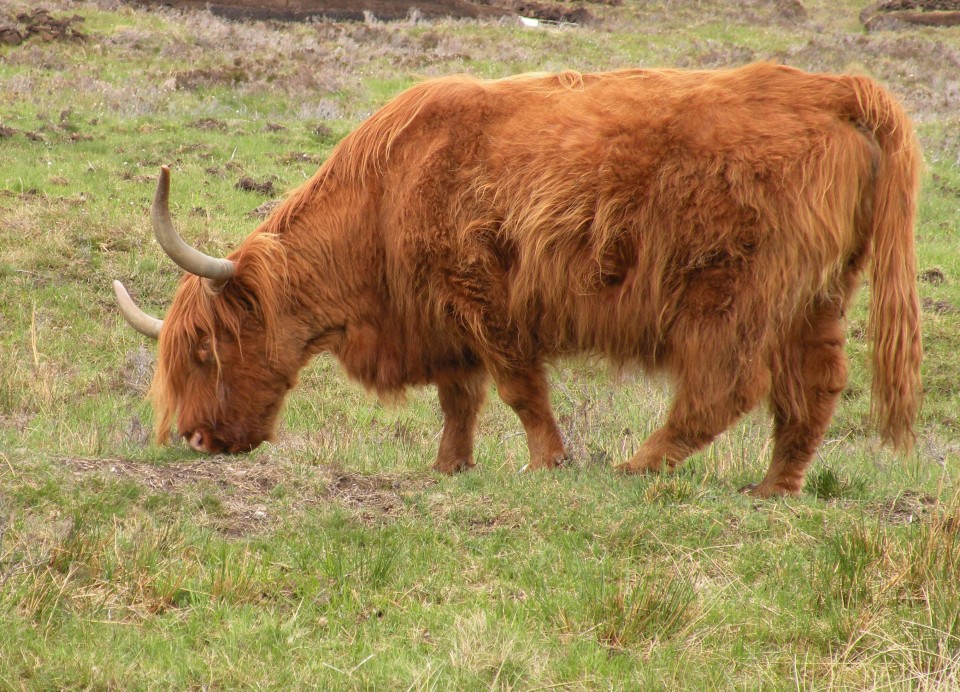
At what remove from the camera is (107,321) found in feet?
29.0

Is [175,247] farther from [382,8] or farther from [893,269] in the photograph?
[382,8]

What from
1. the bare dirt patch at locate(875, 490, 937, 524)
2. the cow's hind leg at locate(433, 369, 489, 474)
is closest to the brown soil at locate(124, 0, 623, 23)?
the cow's hind leg at locate(433, 369, 489, 474)

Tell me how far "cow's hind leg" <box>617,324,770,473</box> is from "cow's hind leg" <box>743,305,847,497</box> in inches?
13.6

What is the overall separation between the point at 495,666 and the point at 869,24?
3350 cm

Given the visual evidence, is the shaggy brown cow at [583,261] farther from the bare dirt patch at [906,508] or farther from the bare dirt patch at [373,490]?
the bare dirt patch at [373,490]

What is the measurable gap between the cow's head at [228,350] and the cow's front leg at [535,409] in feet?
3.79

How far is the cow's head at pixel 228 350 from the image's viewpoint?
210 inches

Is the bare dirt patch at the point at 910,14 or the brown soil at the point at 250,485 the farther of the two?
the bare dirt patch at the point at 910,14

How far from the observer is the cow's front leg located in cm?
515

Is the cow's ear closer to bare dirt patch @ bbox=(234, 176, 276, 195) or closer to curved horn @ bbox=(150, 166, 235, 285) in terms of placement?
curved horn @ bbox=(150, 166, 235, 285)

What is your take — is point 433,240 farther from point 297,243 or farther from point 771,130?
point 771,130

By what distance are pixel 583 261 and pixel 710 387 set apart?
0.78 meters

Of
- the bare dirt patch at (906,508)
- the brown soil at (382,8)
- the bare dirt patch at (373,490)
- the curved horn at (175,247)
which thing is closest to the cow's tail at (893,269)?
the bare dirt patch at (906,508)

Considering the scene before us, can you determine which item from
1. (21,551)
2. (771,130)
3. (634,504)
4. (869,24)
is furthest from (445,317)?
(869,24)
